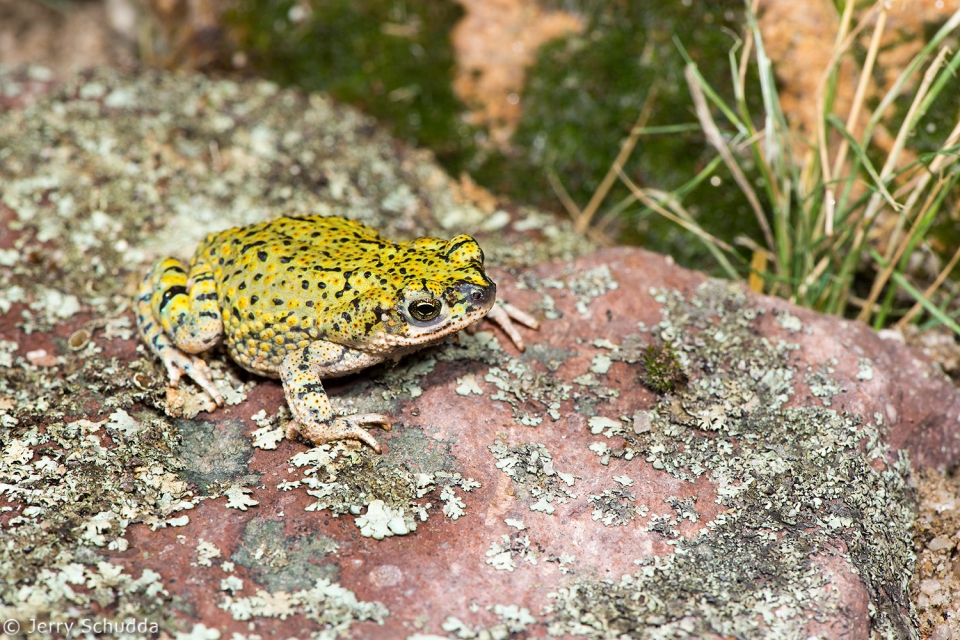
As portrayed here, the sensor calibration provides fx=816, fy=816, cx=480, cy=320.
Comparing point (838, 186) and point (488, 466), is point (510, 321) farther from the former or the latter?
point (838, 186)

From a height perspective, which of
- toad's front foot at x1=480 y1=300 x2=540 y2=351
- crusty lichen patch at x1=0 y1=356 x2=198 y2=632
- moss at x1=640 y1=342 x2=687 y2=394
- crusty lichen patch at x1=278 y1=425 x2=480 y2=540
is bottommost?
crusty lichen patch at x1=0 y1=356 x2=198 y2=632

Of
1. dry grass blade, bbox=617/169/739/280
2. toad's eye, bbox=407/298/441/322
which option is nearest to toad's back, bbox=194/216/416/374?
toad's eye, bbox=407/298/441/322

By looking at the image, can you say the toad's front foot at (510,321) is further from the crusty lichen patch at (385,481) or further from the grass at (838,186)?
the grass at (838,186)

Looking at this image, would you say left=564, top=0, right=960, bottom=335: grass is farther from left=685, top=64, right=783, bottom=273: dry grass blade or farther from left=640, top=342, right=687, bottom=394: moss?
left=640, top=342, right=687, bottom=394: moss

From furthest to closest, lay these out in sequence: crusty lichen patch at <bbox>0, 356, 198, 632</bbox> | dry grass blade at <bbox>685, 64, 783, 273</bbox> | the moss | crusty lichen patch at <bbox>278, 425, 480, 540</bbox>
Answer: dry grass blade at <bbox>685, 64, 783, 273</bbox>, the moss, crusty lichen patch at <bbox>278, 425, 480, 540</bbox>, crusty lichen patch at <bbox>0, 356, 198, 632</bbox>

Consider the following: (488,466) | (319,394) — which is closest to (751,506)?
(488,466)

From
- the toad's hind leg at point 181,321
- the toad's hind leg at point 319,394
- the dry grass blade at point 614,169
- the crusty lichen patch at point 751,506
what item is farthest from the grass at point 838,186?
the toad's hind leg at point 181,321
